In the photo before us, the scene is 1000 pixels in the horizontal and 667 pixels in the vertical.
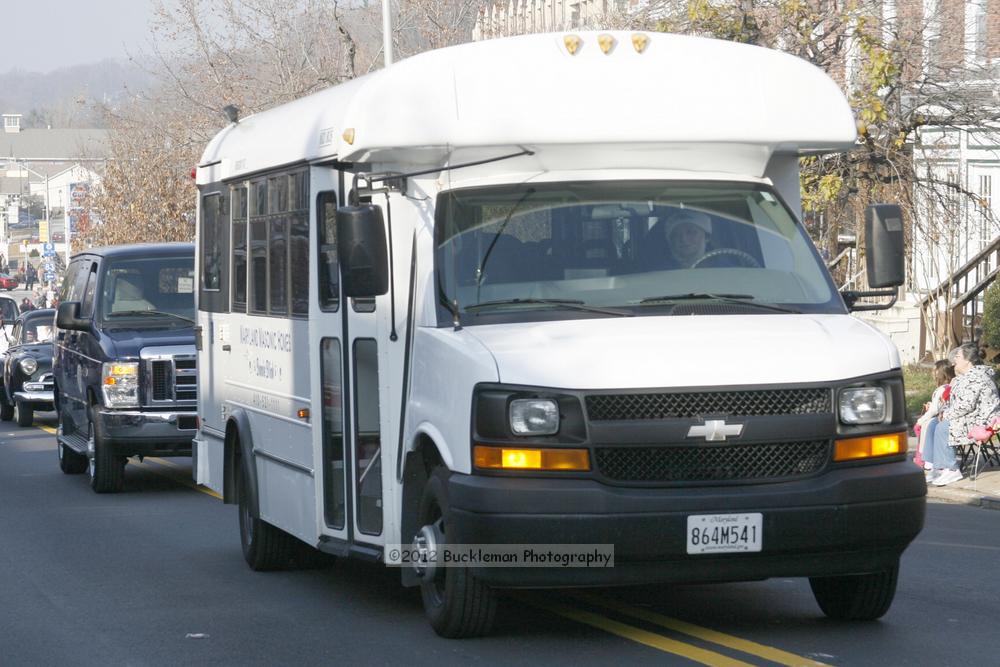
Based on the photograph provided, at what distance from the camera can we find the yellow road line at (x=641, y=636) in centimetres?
743

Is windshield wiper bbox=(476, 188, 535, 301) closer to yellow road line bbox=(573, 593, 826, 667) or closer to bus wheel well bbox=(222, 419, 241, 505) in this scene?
yellow road line bbox=(573, 593, 826, 667)

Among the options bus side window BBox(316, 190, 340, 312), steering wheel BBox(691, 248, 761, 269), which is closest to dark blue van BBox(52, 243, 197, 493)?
bus side window BBox(316, 190, 340, 312)

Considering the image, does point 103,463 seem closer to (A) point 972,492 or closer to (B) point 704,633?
(A) point 972,492

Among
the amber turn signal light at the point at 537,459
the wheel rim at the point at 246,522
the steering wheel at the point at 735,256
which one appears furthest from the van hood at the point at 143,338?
the amber turn signal light at the point at 537,459

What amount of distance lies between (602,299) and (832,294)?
1.13m

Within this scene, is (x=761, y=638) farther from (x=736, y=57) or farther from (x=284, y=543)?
(x=284, y=543)

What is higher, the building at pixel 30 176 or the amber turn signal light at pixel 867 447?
the building at pixel 30 176

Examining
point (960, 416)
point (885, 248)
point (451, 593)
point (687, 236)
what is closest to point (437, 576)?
point (451, 593)

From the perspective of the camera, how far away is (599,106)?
8.04 m

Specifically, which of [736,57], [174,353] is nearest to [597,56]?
[736,57]

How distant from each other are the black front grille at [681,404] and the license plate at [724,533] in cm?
42

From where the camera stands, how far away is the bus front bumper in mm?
7180

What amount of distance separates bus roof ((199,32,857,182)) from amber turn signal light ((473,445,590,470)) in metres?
1.51

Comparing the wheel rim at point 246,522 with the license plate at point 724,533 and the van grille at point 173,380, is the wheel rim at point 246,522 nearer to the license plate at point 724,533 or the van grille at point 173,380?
the license plate at point 724,533
